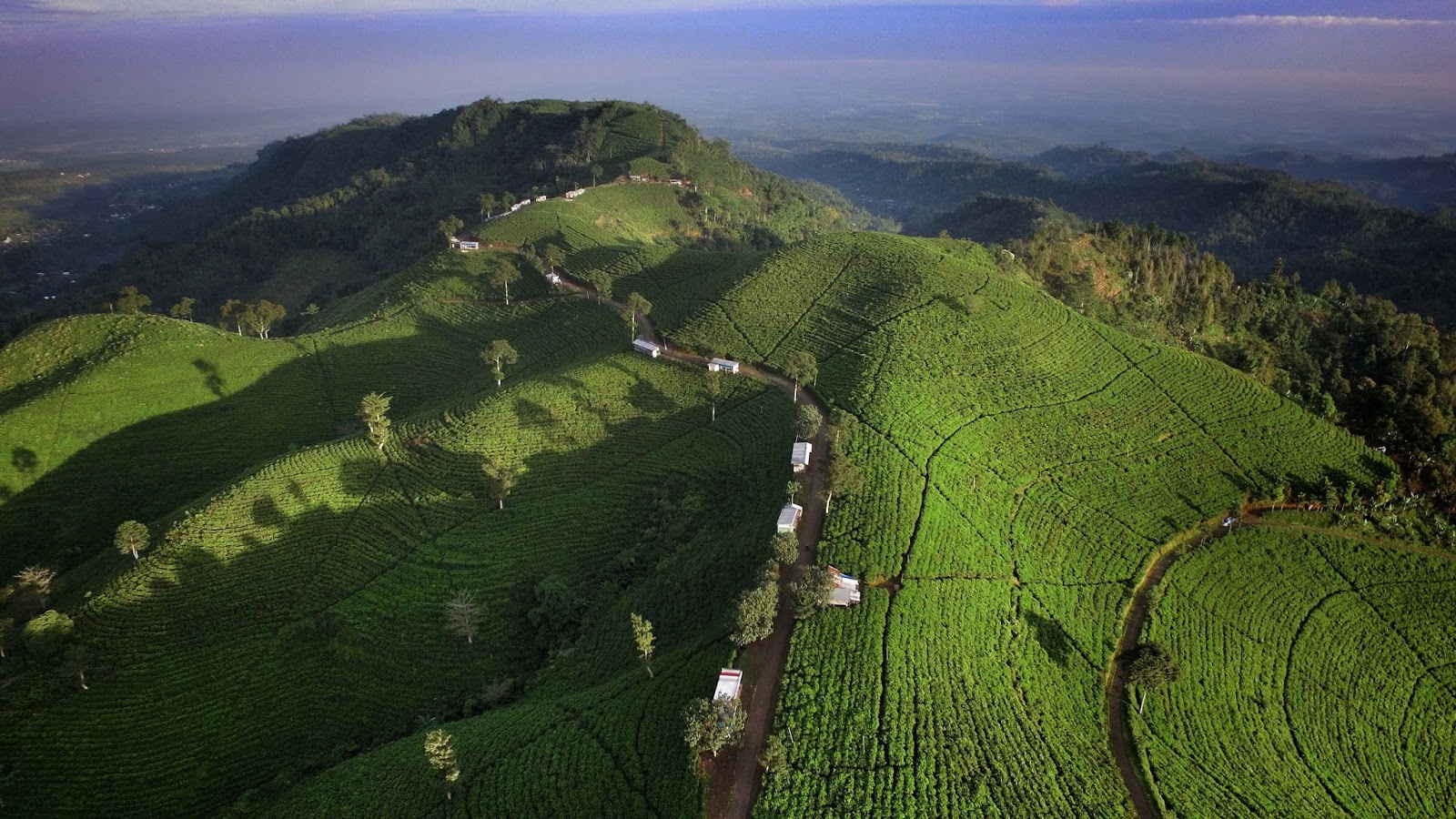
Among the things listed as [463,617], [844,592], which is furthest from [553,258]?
[844,592]

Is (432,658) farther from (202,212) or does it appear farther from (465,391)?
(202,212)

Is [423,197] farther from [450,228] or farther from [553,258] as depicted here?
[553,258]

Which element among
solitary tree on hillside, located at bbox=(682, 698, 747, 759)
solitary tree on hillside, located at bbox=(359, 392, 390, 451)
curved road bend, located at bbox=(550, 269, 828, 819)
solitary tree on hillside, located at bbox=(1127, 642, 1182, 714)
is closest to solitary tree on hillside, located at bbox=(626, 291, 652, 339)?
solitary tree on hillside, located at bbox=(359, 392, 390, 451)

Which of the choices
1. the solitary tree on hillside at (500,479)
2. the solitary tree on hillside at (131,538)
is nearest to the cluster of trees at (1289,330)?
the solitary tree on hillside at (500,479)

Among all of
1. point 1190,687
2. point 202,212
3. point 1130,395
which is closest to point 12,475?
point 1190,687

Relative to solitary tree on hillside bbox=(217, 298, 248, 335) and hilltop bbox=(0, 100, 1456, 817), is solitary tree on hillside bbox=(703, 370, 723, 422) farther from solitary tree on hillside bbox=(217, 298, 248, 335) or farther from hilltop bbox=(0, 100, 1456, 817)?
solitary tree on hillside bbox=(217, 298, 248, 335)

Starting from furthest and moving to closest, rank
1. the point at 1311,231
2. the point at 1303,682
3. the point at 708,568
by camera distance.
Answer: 1. the point at 1311,231
2. the point at 708,568
3. the point at 1303,682
